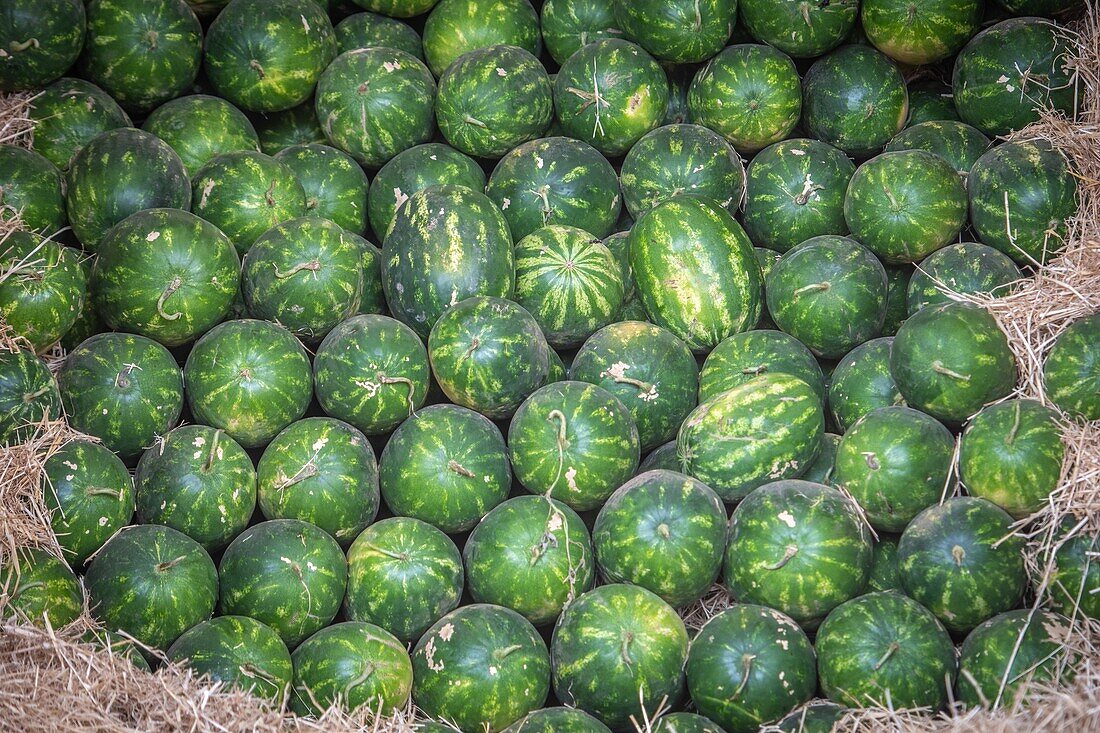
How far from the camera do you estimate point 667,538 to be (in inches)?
145

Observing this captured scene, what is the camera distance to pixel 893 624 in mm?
3461

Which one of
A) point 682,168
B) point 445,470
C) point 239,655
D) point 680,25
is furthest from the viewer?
point 680,25

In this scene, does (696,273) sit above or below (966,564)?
above

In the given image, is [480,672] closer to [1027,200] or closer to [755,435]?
[755,435]

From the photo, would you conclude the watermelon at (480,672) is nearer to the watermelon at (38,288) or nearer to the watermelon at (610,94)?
the watermelon at (38,288)

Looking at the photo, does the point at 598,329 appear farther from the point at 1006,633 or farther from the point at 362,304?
the point at 1006,633

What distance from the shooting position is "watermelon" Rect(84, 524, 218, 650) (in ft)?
11.7

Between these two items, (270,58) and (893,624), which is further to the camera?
(270,58)

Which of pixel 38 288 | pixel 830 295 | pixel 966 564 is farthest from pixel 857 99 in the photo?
pixel 38 288

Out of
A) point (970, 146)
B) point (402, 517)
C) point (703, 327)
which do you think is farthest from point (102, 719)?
point (970, 146)

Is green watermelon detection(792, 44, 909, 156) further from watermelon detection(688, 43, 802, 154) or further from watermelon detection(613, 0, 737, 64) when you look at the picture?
watermelon detection(613, 0, 737, 64)

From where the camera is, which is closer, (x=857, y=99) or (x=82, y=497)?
(x=82, y=497)

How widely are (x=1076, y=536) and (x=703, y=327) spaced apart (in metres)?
1.65

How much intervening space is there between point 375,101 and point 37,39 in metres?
1.54
